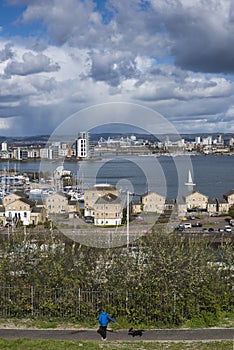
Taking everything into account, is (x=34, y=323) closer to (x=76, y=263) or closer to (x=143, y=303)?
(x=76, y=263)

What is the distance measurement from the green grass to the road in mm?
155

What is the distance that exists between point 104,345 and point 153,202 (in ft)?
40.1

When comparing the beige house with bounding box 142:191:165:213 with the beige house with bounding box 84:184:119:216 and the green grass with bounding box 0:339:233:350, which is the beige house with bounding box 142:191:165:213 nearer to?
the beige house with bounding box 84:184:119:216

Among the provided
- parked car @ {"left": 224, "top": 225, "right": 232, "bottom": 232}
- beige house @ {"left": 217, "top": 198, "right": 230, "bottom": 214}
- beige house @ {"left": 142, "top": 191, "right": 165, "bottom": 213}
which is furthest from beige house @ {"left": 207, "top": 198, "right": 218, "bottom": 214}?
parked car @ {"left": 224, "top": 225, "right": 232, "bottom": 232}

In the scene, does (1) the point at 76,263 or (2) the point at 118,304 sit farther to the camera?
(1) the point at 76,263

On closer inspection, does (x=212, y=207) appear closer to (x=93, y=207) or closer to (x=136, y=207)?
(x=136, y=207)

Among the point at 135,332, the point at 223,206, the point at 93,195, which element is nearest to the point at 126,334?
the point at 135,332

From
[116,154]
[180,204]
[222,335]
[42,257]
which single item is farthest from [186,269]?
[116,154]

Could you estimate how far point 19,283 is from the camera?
14.2ft

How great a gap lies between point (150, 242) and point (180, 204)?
11802 millimetres

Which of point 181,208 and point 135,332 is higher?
point 181,208

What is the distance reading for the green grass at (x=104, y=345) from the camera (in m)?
3.16

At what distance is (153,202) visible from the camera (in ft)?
50.6

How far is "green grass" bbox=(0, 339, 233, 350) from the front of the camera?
316cm
